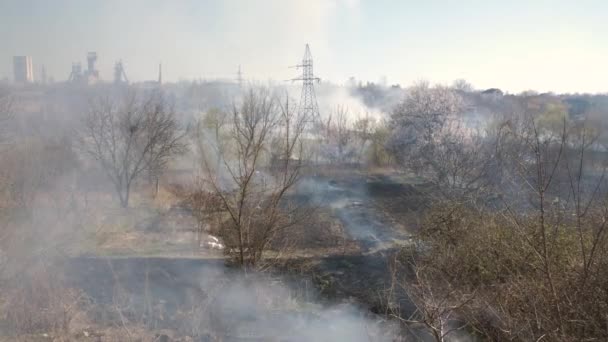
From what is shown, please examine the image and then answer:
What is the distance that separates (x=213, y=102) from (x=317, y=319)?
69.6 ft

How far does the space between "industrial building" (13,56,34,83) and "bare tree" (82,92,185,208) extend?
2.52 metres

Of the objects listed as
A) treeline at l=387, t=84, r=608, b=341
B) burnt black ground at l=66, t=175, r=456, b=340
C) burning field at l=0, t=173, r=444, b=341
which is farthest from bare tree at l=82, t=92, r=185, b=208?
treeline at l=387, t=84, r=608, b=341

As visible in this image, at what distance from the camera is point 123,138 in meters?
12.3

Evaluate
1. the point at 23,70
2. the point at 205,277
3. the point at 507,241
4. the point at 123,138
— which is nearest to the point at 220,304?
the point at 205,277

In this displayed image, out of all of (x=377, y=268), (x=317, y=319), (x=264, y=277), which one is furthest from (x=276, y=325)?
(x=377, y=268)

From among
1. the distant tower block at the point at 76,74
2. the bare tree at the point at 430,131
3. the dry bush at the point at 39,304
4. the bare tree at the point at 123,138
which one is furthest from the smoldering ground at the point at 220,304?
the distant tower block at the point at 76,74

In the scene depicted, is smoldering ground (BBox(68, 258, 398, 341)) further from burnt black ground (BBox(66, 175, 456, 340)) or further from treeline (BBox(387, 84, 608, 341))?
treeline (BBox(387, 84, 608, 341))

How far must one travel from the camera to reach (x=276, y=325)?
18.1 feet

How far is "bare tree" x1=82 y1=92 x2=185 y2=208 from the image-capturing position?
1195cm

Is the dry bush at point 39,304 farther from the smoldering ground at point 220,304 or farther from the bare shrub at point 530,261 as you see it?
the bare shrub at point 530,261

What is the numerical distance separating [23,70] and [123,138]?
4.72 m

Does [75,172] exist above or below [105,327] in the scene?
above

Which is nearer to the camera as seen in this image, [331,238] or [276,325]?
[276,325]

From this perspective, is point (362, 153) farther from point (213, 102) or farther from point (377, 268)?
point (377, 268)
